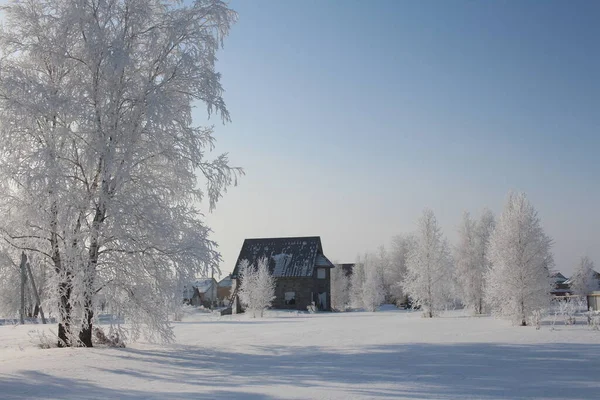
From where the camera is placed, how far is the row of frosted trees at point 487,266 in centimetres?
2778

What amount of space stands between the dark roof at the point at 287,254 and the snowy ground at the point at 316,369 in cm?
3658

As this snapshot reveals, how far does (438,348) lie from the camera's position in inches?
675

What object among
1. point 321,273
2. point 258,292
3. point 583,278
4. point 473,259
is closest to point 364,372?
point 258,292

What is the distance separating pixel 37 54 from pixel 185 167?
5445 mm

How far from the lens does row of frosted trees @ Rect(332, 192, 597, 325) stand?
91.1 feet

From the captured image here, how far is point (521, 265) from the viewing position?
28188 millimetres

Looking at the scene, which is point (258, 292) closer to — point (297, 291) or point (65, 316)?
point (297, 291)

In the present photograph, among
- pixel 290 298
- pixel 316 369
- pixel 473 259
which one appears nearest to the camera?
pixel 316 369

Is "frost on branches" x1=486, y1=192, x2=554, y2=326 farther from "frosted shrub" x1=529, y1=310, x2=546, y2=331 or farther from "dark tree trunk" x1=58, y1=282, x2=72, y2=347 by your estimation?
"dark tree trunk" x1=58, y1=282, x2=72, y2=347

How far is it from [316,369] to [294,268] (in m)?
44.0

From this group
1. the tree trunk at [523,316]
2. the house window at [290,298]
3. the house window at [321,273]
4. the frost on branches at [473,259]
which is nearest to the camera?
the tree trunk at [523,316]

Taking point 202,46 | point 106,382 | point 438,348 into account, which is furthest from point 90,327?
point 438,348

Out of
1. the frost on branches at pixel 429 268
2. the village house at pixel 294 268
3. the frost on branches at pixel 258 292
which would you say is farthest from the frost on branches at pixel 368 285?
the frost on branches at pixel 429 268

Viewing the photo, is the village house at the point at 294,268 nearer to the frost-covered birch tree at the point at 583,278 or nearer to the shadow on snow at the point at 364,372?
the shadow on snow at the point at 364,372
